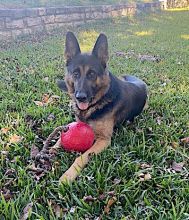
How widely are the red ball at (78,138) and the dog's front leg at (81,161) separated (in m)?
0.08

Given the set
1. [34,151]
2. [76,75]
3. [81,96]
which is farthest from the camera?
[76,75]

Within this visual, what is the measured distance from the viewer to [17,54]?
25.1 feet

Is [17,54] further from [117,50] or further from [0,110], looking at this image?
[0,110]

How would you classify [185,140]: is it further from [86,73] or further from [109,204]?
[109,204]

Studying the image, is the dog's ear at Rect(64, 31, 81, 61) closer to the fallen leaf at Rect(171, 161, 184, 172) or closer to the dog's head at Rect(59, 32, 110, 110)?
the dog's head at Rect(59, 32, 110, 110)

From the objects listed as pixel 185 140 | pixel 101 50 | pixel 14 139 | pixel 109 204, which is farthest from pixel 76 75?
pixel 109 204

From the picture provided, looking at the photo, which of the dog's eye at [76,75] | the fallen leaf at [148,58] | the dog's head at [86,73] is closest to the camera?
the dog's head at [86,73]

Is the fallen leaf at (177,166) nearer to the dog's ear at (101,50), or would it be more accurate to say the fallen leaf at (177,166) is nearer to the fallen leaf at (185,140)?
the fallen leaf at (185,140)

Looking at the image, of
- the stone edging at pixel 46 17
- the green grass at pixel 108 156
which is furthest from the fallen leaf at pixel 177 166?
the stone edging at pixel 46 17

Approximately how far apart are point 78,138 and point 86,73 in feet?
2.46

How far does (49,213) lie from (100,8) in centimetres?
1375

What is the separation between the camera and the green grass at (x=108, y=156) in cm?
Answer: 220

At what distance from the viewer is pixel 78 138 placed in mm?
2895

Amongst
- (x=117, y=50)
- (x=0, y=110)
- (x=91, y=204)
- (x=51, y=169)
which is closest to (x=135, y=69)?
(x=117, y=50)
